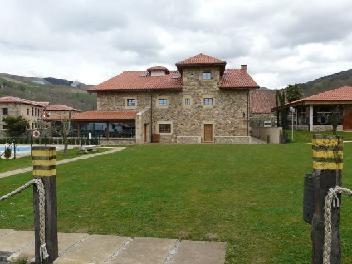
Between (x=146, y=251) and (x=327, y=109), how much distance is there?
118ft

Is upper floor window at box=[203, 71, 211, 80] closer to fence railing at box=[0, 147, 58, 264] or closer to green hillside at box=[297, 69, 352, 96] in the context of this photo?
fence railing at box=[0, 147, 58, 264]

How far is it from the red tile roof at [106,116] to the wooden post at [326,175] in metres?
30.5

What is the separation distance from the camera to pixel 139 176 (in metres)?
12.1

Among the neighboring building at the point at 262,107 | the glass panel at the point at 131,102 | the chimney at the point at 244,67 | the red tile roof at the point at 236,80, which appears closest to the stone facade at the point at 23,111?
the glass panel at the point at 131,102

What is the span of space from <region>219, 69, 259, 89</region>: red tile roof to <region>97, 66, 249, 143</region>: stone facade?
641mm

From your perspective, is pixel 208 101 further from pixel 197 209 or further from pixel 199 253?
pixel 199 253

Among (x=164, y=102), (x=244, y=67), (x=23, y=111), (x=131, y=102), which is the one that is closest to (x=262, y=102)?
(x=244, y=67)

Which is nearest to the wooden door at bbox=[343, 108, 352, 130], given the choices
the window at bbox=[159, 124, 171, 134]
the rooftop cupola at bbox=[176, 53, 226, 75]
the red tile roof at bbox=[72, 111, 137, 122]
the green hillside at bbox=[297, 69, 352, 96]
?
the rooftop cupola at bbox=[176, 53, 226, 75]

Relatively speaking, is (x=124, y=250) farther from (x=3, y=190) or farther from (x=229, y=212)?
(x=3, y=190)

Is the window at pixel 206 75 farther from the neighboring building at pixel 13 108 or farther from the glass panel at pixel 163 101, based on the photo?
the neighboring building at pixel 13 108

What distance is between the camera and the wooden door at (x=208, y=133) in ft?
116

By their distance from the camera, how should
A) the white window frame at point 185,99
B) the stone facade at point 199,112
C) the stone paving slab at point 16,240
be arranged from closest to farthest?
the stone paving slab at point 16,240 < the stone facade at point 199,112 < the white window frame at point 185,99

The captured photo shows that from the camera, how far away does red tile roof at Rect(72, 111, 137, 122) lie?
3416 cm

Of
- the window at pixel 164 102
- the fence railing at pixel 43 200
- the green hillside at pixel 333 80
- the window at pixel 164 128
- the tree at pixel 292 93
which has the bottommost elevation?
the fence railing at pixel 43 200
